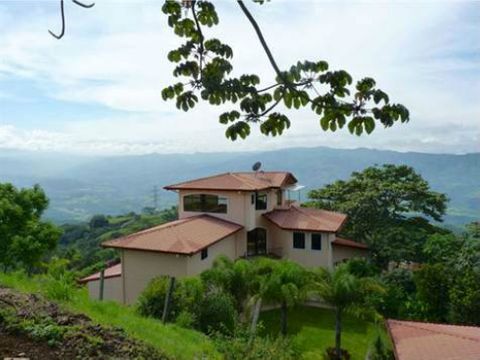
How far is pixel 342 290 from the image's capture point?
52.3 feet

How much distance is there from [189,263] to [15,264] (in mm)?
7592

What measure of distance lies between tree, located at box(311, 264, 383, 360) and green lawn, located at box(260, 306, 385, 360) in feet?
3.14

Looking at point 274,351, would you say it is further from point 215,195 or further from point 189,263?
point 215,195

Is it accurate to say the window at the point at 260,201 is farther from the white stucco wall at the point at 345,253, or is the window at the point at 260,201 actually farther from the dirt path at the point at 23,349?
the dirt path at the point at 23,349

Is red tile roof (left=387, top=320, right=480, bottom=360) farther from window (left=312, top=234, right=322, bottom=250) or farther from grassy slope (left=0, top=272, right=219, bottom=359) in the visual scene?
window (left=312, top=234, right=322, bottom=250)

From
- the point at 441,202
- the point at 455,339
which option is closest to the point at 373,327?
the point at 455,339

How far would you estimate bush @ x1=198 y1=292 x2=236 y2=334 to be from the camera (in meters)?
13.4

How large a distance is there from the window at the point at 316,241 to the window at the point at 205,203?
16.5 feet

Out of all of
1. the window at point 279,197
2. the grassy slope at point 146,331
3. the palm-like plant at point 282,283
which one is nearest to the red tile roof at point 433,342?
the palm-like plant at point 282,283

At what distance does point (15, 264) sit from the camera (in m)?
18.8

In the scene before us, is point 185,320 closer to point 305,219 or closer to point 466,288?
point 466,288

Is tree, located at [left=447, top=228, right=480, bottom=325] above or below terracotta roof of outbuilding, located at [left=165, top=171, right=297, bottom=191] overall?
below

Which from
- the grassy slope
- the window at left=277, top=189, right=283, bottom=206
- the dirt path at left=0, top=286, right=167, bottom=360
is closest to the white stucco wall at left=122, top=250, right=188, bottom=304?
the grassy slope

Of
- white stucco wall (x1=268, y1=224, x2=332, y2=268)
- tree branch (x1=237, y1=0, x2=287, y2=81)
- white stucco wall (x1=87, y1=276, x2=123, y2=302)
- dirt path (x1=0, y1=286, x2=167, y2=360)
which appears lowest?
white stucco wall (x1=87, y1=276, x2=123, y2=302)
